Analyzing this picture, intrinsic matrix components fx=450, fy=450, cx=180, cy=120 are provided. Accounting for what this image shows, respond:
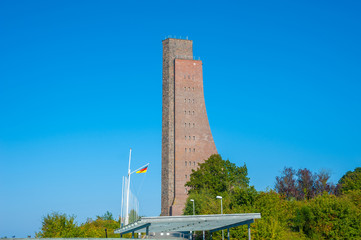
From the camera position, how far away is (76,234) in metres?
44.6

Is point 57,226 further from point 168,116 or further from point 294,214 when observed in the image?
point 168,116

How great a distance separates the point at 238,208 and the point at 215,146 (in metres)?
45.7

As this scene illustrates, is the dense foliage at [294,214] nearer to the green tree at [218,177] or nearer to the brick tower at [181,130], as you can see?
the green tree at [218,177]

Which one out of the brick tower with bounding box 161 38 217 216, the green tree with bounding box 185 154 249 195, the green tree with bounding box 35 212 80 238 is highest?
the brick tower with bounding box 161 38 217 216

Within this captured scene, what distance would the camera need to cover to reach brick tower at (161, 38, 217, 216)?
297ft

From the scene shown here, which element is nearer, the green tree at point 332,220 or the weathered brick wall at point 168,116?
the green tree at point 332,220

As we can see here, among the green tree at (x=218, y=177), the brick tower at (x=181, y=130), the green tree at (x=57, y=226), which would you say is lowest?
the green tree at (x=57, y=226)

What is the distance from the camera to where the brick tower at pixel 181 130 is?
90.4 meters

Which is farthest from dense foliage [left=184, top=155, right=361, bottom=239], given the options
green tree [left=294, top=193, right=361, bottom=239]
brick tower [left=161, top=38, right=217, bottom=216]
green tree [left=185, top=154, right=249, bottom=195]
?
brick tower [left=161, top=38, right=217, bottom=216]

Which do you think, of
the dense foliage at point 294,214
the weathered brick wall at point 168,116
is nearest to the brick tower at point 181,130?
the weathered brick wall at point 168,116

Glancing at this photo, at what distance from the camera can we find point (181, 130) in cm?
9256

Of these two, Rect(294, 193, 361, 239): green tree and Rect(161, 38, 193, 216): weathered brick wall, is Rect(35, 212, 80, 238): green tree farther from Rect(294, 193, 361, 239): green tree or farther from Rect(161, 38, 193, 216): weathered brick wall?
Rect(161, 38, 193, 216): weathered brick wall

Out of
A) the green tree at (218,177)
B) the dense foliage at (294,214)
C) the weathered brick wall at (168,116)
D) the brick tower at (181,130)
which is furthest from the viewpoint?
the weathered brick wall at (168,116)

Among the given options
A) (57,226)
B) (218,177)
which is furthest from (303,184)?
(57,226)
